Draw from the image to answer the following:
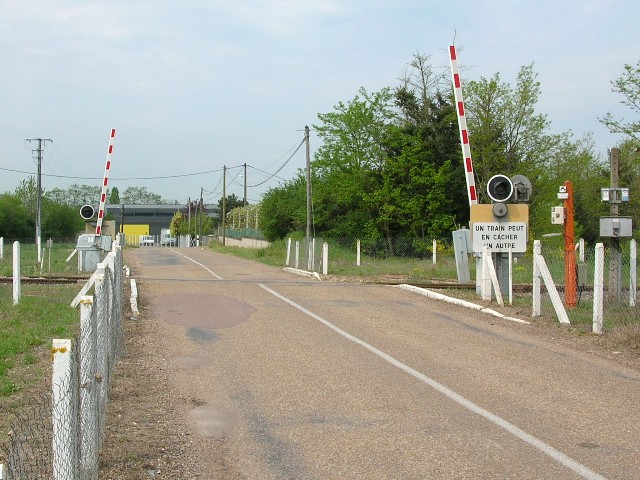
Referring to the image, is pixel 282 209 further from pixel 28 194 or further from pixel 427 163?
pixel 28 194

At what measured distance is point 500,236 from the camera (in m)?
17.5

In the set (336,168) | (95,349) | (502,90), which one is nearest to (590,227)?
(502,90)

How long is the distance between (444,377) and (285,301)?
26.5 ft

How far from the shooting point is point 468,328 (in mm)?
13547

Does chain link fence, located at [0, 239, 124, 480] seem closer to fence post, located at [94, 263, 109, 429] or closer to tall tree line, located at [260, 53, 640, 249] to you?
fence post, located at [94, 263, 109, 429]

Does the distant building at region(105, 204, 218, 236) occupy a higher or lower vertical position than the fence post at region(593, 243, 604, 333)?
higher

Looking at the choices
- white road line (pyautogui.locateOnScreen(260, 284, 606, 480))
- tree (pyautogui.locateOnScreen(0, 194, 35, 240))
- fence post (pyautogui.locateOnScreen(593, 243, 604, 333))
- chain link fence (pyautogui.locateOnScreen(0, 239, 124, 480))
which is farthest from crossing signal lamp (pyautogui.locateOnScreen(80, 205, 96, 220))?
tree (pyautogui.locateOnScreen(0, 194, 35, 240))

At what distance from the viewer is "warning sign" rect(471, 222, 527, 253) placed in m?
17.4

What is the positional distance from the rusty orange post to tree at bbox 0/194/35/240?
2590 inches

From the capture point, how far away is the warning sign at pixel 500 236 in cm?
1739

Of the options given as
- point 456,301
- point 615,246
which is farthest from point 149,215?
point 615,246

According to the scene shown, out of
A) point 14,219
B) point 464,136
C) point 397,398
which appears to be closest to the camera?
point 397,398

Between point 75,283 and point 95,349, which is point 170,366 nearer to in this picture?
point 95,349

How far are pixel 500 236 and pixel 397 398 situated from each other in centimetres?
1009
